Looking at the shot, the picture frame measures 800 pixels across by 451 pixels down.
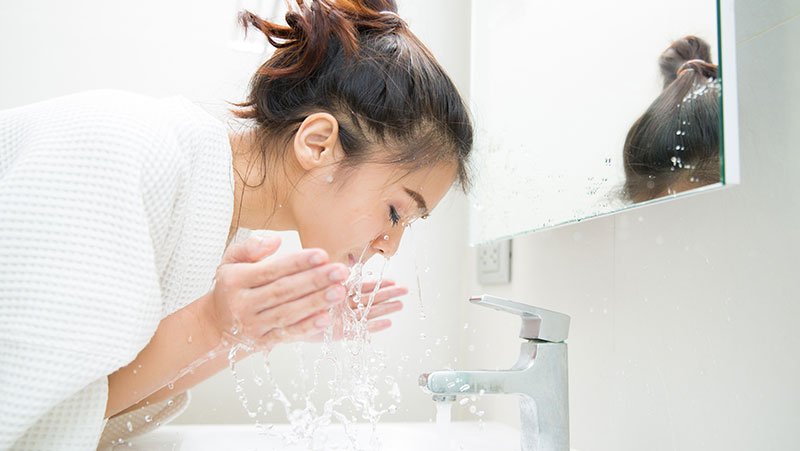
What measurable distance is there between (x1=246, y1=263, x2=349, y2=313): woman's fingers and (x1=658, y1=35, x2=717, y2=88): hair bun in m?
0.41

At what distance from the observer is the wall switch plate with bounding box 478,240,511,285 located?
1344 mm

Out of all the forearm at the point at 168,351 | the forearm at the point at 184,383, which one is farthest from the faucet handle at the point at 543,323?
the forearm at the point at 184,383

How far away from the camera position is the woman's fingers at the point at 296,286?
70cm

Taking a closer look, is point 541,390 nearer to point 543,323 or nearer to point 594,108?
point 543,323

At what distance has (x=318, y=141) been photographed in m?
0.96

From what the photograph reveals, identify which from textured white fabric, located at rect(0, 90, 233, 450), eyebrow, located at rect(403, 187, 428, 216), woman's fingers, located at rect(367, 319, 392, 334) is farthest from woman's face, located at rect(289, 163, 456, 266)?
textured white fabric, located at rect(0, 90, 233, 450)

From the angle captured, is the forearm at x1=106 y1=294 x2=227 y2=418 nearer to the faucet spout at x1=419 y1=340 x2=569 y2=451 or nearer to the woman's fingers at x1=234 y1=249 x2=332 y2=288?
the woman's fingers at x1=234 y1=249 x2=332 y2=288

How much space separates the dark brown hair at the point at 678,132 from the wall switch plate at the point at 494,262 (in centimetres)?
49

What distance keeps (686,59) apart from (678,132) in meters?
0.08

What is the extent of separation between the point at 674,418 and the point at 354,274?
18.9 inches

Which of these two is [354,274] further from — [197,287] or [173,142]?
[173,142]

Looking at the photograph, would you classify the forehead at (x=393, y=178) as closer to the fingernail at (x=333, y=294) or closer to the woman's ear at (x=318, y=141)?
the woman's ear at (x=318, y=141)

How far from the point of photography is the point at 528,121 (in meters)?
1.21

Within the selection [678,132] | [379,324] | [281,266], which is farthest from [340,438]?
[678,132]
